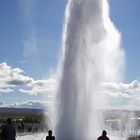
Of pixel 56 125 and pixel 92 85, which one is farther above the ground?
pixel 92 85

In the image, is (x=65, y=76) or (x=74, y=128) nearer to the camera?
(x=74, y=128)

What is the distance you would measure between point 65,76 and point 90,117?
3724 millimetres

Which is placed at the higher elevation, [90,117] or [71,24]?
[71,24]

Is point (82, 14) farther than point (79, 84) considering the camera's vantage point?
Yes

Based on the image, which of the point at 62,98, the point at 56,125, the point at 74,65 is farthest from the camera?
the point at 74,65

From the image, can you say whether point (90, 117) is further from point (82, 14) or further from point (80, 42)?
point (82, 14)

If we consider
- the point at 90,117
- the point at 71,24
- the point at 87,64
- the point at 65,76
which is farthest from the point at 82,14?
the point at 90,117

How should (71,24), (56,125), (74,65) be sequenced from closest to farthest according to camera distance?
1. (56,125)
2. (74,65)
3. (71,24)

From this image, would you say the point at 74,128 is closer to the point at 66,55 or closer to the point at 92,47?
the point at 66,55

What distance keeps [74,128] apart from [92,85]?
6.51 m

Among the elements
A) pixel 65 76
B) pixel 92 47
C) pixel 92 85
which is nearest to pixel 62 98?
pixel 65 76

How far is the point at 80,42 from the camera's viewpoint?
36.1 m

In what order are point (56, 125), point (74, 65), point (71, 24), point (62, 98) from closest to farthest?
point (56, 125), point (62, 98), point (74, 65), point (71, 24)

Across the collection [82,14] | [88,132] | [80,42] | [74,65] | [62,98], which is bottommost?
[88,132]
